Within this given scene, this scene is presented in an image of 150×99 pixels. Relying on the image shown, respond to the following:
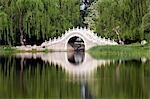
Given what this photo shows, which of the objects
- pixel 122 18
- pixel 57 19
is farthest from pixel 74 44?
pixel 122 18

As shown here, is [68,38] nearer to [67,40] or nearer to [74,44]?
[67,40]

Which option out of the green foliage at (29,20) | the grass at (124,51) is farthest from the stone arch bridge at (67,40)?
the grass at (124,51)

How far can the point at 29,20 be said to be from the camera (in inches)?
1708

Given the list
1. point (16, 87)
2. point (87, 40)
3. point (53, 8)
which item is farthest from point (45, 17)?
point (16, 87)

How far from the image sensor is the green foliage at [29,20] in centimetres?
4303

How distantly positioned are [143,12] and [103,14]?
547cm

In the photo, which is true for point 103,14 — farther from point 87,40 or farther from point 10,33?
point 10,33

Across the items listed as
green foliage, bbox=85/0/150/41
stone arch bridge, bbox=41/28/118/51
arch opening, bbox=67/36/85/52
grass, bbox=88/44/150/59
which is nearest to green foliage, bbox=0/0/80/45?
stone arch bridge, bbox=41/28/118/51

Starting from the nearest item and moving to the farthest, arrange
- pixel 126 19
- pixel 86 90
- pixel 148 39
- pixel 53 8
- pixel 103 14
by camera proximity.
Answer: pixel 86 90
pixel 148 39
pixel 126 19
pixel 103 14
pixel 53 8

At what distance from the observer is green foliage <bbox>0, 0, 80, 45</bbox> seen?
43.0 meters

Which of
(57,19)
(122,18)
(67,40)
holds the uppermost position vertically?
(57,19)

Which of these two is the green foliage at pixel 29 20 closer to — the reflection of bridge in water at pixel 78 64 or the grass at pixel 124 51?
the grass at pixel 124 51

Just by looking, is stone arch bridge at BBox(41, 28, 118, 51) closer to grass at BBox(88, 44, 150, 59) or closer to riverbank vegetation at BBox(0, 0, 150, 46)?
riverbank vegetation at BBox(0, 0, 150, 46)

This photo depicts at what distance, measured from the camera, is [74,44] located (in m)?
53.1
